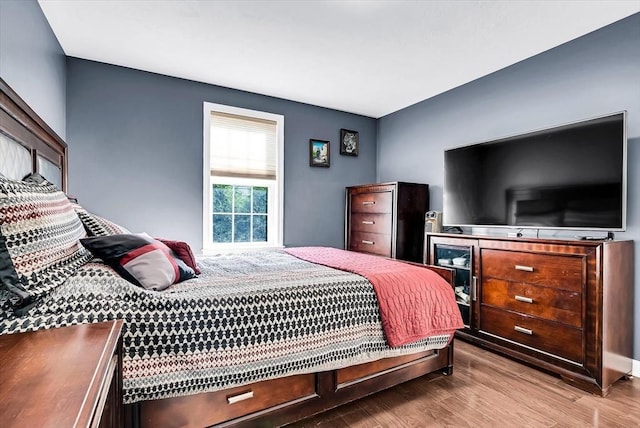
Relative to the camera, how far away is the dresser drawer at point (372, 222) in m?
3.73

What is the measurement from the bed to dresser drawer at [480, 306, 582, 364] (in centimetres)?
68

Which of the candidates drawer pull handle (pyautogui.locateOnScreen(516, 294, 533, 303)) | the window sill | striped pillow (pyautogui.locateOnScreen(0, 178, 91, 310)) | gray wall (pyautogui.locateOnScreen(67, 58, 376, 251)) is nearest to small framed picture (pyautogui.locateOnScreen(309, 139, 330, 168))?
gray wall (pyautogui.locateOnScreen(67, 58, 376, 251))

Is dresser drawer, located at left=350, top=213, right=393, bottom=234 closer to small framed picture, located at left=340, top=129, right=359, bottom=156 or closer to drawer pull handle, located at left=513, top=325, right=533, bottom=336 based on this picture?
small framed picture, located at left=340, top=129, right=359, bottom=156

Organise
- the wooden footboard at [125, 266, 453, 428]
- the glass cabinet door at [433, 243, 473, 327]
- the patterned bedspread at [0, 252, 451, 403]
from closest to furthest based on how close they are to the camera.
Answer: the patterned bedspread at [0, 252, 451, 403], the wooden footboard at [125, 266, 453, 428], the glass cabinet door at [433, 243, 473, 327]

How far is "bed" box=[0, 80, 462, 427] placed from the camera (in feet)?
3.91

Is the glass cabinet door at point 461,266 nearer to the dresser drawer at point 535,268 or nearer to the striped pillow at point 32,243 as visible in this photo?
the dresser drawer at point 535,268

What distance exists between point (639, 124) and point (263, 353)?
293cm

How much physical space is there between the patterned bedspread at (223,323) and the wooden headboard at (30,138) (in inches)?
33.8

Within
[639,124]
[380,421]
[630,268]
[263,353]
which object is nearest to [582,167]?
[639,124]

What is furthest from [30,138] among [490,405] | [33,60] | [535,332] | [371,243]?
[535,332]

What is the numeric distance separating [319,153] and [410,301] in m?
2.77

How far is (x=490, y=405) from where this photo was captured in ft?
6.12

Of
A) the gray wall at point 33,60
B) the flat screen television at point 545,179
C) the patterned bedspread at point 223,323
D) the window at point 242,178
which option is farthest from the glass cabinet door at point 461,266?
the gray wall at point 33,60

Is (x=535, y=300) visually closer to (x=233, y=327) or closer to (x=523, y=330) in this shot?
(x=523, y=330)
